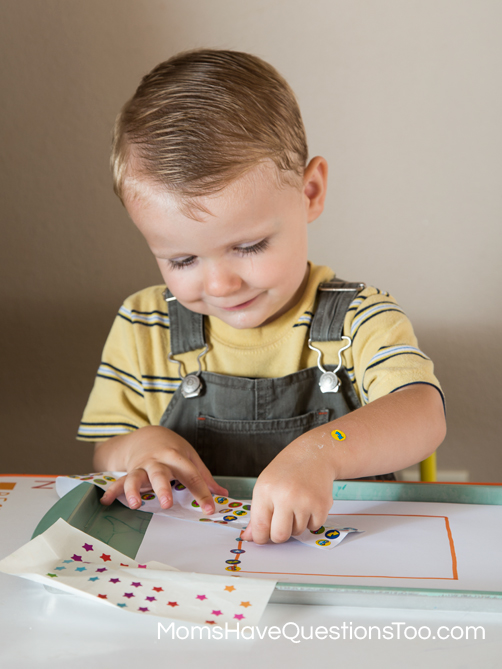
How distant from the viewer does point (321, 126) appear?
3.64 ft

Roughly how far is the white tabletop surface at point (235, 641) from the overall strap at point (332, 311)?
17.0 inches

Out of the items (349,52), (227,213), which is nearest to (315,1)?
Result: (349,52)

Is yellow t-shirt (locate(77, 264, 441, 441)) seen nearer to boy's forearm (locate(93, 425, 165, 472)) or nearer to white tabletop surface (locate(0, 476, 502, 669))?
boy's forearm (locate(93, 425, 165, 472))

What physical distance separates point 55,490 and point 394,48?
887 millimetres

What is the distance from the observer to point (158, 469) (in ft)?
1.91

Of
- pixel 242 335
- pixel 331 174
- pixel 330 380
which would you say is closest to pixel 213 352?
pixel 242 335

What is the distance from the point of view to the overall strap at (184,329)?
0.82 metres

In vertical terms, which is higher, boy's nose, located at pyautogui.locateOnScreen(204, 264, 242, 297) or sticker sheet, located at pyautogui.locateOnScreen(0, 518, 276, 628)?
boy's nose, located at pyautogui.locateOnScreen(204, 264, 242, 297)

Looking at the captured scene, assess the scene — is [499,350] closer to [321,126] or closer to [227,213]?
[321,126]

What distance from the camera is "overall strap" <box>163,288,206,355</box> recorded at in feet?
2.68

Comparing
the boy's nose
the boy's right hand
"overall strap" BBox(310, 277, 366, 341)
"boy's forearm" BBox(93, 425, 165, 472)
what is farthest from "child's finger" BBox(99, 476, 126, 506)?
"overall strap" BBox(310, 277, 366, 341)

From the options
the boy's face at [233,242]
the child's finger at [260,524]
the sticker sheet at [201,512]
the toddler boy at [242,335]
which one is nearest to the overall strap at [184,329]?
the toddler boy at [242,335]

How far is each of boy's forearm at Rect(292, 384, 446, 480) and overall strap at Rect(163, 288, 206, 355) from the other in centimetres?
28

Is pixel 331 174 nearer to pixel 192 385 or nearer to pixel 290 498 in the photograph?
pixel 192 385
